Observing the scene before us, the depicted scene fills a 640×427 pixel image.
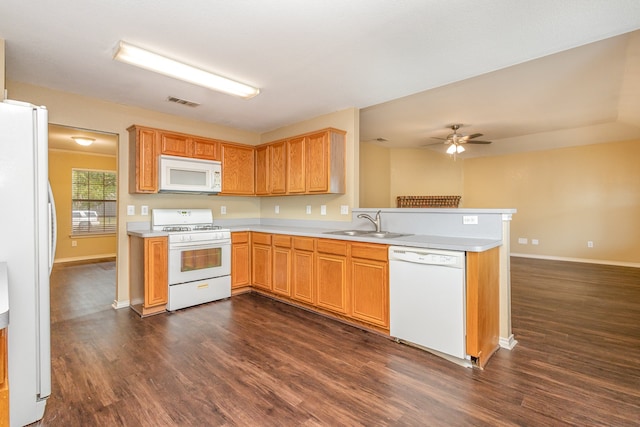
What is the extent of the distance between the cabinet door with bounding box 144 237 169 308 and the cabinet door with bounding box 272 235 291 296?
1.24 metres

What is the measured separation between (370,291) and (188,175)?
2720mm

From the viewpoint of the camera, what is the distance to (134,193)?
3.83 meters

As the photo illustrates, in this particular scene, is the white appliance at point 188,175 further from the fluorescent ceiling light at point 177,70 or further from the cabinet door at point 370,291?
the cabinet door at point 370,291

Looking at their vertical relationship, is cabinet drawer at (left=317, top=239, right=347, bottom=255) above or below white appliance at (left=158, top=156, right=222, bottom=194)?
below

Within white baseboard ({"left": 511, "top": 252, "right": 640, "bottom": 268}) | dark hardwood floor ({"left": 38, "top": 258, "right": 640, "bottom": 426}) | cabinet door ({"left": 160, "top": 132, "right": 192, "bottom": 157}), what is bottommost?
dark hardwood floor ({"left": 38, "top": 258, "right": 640, "bottom": 426})

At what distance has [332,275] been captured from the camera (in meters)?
3.23

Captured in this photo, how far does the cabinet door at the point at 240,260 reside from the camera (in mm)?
4121

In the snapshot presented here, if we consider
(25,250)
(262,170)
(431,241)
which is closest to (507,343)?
(431,241)

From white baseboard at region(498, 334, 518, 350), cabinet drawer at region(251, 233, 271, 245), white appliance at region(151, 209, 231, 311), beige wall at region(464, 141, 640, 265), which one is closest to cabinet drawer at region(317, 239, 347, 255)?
cabinet drawer at region(251, 233, 271, 245)

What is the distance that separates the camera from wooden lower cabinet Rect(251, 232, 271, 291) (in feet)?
13.2

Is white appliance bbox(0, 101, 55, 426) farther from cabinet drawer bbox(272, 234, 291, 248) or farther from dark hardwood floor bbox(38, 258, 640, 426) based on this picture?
cabinet drawer bbox(272, 234, 291, 248)

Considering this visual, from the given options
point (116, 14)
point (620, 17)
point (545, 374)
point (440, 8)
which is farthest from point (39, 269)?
point (620, 17)

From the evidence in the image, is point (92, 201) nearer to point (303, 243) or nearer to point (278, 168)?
point (278, 168)

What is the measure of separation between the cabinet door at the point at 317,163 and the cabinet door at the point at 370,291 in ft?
3.90
